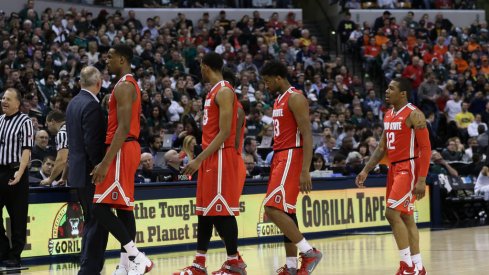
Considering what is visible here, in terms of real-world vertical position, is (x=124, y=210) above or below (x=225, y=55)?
below

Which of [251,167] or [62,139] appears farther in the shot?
[251,167]

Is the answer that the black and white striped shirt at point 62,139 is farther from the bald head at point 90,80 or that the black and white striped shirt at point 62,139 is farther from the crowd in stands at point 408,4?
the crowd in stands at point 408,4

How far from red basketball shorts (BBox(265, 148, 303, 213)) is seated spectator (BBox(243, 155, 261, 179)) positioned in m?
7.58

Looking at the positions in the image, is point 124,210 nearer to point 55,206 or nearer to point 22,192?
point 22,192

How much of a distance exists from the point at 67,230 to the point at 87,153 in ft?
13.6

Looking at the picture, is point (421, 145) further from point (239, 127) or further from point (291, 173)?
point (239, 127)

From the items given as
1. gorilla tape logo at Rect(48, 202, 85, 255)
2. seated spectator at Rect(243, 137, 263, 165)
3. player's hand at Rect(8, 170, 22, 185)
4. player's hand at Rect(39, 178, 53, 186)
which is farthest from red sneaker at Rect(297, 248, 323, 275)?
seated spectator at Rect(243, 137, 263, 165)

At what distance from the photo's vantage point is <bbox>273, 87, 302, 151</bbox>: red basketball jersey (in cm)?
1014

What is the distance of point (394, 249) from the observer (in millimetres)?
14344

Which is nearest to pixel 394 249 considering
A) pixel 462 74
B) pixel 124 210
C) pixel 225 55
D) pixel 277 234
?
pixel 277 234

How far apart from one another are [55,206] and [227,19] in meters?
16.9

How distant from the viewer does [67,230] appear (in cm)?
1372

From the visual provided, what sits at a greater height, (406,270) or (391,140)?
(391,140)

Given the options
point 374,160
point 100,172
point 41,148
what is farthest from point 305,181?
point 41,148
